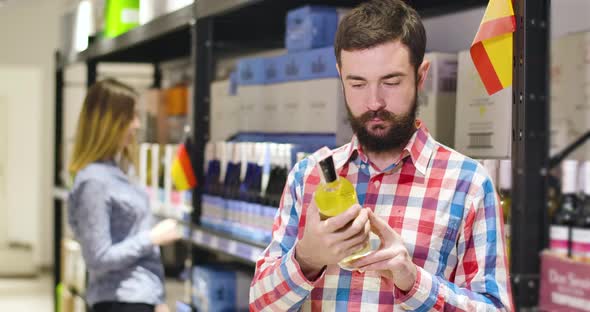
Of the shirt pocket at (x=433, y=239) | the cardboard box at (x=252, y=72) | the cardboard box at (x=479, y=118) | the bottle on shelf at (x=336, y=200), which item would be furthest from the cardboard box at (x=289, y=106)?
the bottle on shelf at (x=336, y=200)

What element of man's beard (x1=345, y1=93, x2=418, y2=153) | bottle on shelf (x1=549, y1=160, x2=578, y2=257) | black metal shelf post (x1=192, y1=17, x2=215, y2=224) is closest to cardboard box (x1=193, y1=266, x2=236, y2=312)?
black metal shelf post (x1=192, y1=17, x2=215, y2=224)

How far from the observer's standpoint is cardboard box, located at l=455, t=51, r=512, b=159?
2270 millimetres

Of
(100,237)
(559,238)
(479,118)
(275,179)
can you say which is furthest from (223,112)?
(479,118)

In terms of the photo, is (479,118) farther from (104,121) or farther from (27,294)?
(27,294)

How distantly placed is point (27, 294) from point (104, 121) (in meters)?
6.23

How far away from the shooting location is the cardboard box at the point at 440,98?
8.31ft

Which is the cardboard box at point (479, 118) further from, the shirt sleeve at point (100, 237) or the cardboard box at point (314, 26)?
the shirt sleeve at point (100, 237)

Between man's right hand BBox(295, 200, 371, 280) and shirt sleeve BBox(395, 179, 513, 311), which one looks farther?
shirt sleeve BBox(395, 179, 513, 311)

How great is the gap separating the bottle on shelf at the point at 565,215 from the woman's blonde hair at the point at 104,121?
5.67ft

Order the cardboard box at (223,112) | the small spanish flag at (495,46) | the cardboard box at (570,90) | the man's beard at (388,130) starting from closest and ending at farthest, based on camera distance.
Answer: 1. the man's beard at (388,130)
2. the small spanish flag at (495,46)
3. the cardboard box at (570,90)
4. the cardboard box at (223,112)

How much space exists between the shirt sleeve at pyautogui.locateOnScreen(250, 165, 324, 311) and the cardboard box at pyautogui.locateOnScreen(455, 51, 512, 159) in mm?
669

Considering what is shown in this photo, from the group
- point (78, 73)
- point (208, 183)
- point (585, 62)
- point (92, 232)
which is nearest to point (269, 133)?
point (208, 183)

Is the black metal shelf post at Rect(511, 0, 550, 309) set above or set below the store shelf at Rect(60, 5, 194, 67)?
below

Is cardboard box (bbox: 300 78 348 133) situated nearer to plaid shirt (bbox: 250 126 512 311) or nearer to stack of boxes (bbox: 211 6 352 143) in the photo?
stack of boxes (bbox: 211 6 352 143)
